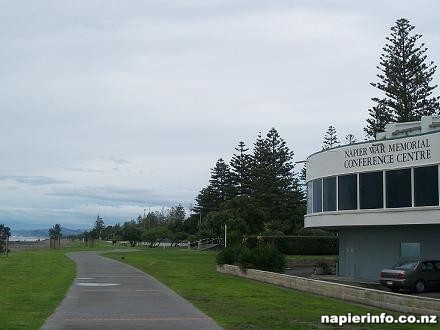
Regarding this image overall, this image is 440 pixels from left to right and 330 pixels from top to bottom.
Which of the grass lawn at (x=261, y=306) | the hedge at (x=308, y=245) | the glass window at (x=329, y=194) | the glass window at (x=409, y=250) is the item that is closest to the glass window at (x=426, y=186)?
the glass window at (x=409, y=250)

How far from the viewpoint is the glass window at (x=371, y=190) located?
30.2 m

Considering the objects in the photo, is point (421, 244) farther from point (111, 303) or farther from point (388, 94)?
point (388, 94)

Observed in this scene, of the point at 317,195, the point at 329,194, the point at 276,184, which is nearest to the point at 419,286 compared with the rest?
the point at 329,194

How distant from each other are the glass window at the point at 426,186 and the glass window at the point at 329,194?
5.59 m

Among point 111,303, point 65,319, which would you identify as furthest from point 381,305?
point 65,319

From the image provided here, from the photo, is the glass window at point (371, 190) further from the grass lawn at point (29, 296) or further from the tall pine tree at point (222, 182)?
the tall pine tree at point (222, 182)

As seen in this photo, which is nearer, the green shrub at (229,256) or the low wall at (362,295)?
the low wall at (362,295)

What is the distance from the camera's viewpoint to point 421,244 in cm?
2959

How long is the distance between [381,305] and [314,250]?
43484mm

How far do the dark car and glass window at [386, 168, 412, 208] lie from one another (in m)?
3.80

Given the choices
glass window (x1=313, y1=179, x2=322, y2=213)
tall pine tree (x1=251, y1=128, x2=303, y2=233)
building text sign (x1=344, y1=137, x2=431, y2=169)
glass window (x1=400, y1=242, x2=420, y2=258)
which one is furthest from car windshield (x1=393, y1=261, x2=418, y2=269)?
tall pine tree (x1=251, y1=128, x2=303, y2=233)

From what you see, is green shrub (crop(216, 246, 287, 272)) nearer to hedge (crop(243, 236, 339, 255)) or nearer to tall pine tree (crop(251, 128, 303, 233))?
hedge (crop(243, 236, 339, 255))

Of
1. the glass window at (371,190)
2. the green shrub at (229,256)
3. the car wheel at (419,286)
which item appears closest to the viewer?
the car wheel at (419,286)

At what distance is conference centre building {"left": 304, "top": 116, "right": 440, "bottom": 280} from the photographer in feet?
92.0
